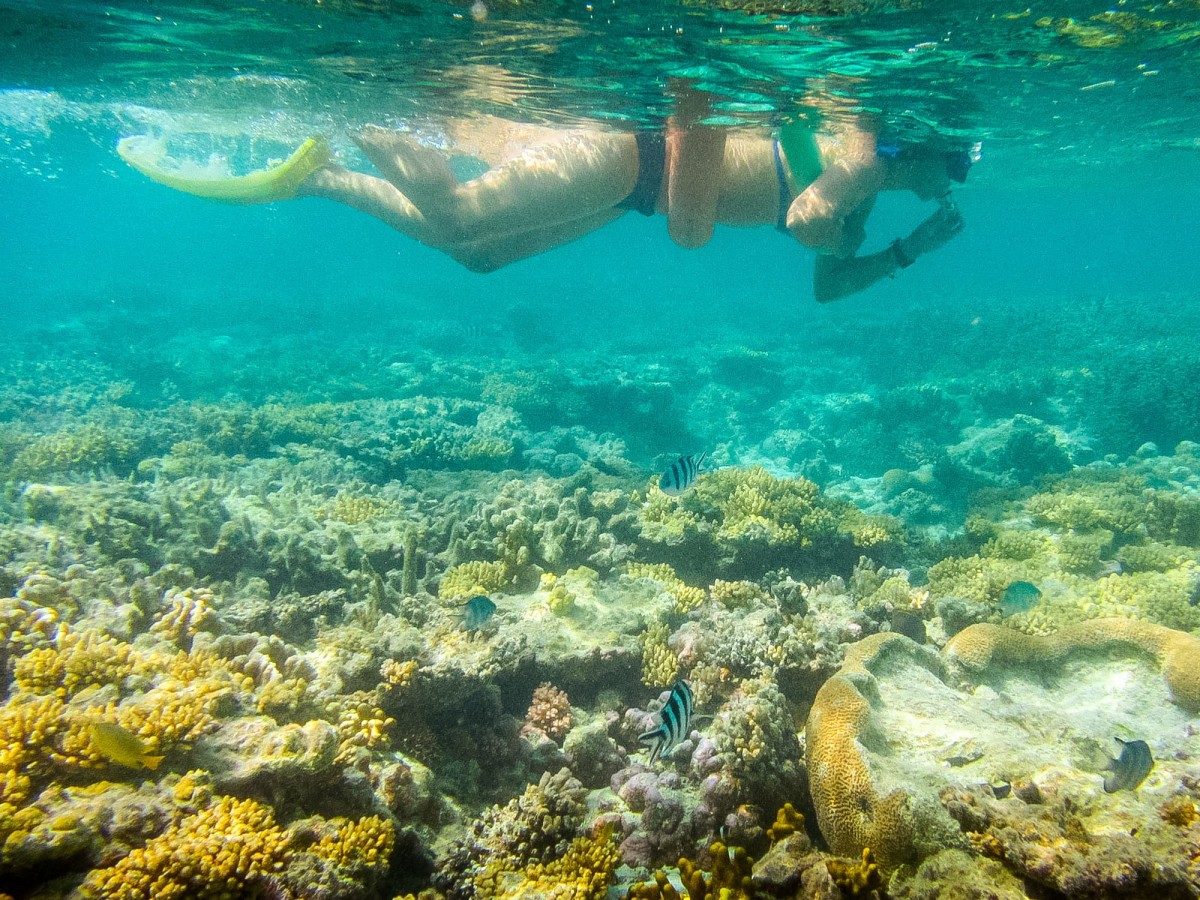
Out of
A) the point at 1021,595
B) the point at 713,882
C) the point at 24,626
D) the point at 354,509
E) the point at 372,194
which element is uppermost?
the point at 372,194

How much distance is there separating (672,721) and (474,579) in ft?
11.7

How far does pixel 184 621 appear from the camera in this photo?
4660 millimetres

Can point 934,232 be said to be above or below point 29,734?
above

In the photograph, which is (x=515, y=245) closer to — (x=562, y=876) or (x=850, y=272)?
(x=850, y=272)

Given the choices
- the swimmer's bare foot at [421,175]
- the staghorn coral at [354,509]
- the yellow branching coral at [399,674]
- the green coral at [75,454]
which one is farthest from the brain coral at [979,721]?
the green coral at [75,454]

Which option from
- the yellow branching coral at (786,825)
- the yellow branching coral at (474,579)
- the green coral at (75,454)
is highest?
the yellow branching coral at (786,825)

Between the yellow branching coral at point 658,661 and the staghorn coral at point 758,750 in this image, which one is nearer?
the staghorn coral at point 758,750

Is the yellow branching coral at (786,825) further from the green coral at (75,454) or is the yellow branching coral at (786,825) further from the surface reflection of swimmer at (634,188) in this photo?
the green coral at (75,454)

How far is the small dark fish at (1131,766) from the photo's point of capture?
10.7 feet

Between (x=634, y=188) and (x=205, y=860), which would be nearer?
(x=205, y=860)

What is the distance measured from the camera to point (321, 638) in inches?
189

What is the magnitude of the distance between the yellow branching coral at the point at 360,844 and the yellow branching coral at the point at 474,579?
2831 mm

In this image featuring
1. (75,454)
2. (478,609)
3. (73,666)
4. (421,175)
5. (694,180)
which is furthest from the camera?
(75,454)

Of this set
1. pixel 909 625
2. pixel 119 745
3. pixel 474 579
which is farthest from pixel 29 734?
pixel 909 625
